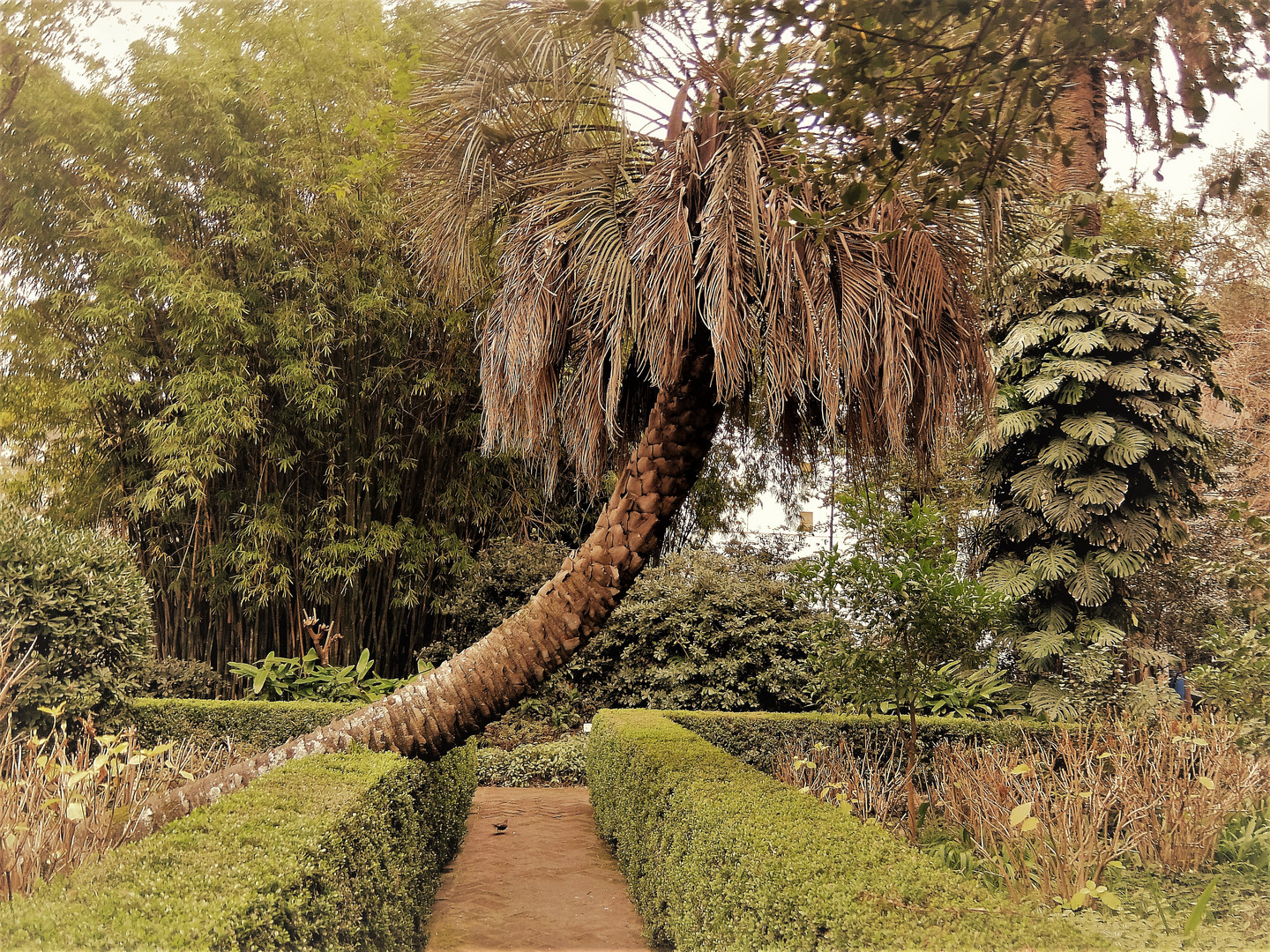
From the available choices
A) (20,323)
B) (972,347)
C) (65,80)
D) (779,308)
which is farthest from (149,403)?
(972,347)

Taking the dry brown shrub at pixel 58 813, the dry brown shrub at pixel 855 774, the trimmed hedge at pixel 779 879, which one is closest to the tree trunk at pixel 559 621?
the dry brown shrub at pixel 58 813

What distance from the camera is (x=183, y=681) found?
7.16 metres

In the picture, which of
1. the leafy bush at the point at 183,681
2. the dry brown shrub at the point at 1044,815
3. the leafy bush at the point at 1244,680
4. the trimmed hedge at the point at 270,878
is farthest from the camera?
the leafy bush at the point at 183,681

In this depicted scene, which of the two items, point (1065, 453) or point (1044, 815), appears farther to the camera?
point (1065, 453)

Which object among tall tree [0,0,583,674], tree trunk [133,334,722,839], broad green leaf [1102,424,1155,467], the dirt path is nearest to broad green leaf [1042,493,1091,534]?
broad green leaf [1102,424,1155,467]

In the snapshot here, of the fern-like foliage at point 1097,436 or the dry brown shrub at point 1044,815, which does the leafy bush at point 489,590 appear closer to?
the fern-like foliage at point 1097,436

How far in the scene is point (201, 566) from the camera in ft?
23.9

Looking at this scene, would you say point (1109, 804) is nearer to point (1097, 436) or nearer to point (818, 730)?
point (818, 730)

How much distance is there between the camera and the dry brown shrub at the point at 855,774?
4488 millimetres

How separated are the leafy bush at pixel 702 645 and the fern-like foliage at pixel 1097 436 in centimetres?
227

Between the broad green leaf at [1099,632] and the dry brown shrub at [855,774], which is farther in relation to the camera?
the broad green leaf at [1099,632]

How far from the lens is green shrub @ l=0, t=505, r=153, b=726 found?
4578mm

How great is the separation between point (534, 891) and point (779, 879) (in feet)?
8.79

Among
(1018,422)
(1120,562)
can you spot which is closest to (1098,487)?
(1120,562)
